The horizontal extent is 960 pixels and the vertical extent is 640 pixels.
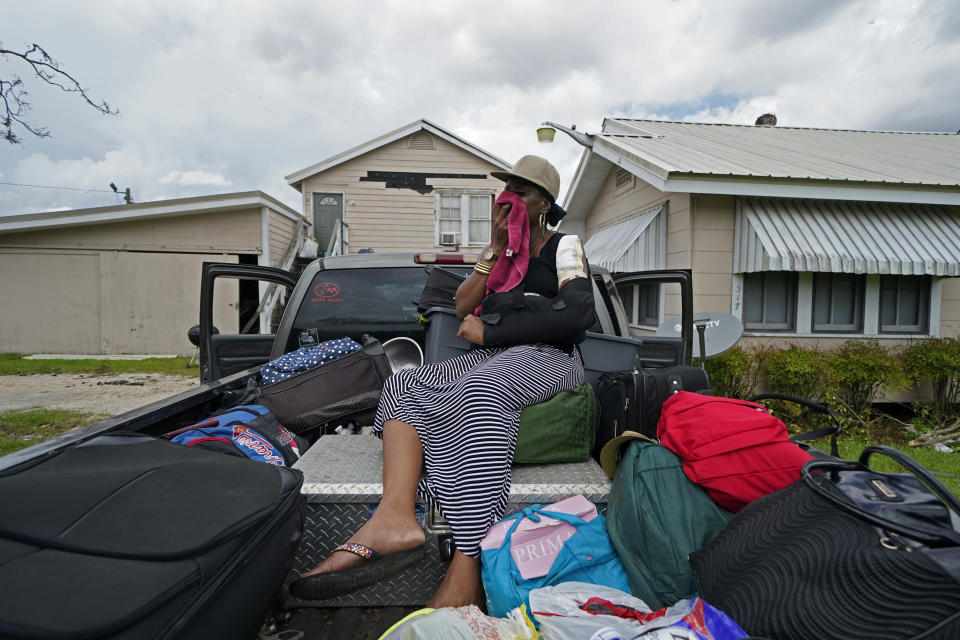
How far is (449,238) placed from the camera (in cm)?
1423

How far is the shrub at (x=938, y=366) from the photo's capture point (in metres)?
6.98

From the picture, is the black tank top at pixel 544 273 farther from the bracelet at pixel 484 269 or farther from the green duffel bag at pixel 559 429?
the green duffel bag at pixel 559 429

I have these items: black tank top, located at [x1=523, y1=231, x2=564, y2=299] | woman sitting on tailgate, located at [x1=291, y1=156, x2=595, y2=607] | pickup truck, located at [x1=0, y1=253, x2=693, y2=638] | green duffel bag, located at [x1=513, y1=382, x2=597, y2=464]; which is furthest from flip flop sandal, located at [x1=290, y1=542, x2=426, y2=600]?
pickup truck, located at [x1=0, y1=253, x2=693, y2=638]

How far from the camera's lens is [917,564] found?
3.41 ft

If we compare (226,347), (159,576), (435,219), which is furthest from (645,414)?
(435,219)

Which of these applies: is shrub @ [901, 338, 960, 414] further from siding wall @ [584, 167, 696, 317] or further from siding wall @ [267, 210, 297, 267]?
siding wall @ [267, 210, 297, 267]

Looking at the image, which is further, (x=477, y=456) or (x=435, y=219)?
(x=435, y=219)

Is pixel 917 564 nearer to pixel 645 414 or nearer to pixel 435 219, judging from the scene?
pixel 645 414

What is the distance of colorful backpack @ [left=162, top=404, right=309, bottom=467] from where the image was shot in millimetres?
2056

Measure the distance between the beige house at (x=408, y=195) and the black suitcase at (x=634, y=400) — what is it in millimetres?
11883

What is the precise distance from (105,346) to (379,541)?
13.7 metres

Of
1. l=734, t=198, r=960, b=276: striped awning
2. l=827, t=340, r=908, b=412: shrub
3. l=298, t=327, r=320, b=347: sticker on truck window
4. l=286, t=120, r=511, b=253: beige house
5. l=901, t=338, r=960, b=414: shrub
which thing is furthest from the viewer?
l=286, t=120, r=511, b=253: beige house

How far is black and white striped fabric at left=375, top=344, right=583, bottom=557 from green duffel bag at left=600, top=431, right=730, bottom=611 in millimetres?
455

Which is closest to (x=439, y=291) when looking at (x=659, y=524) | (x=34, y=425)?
(x=659, y=524)
